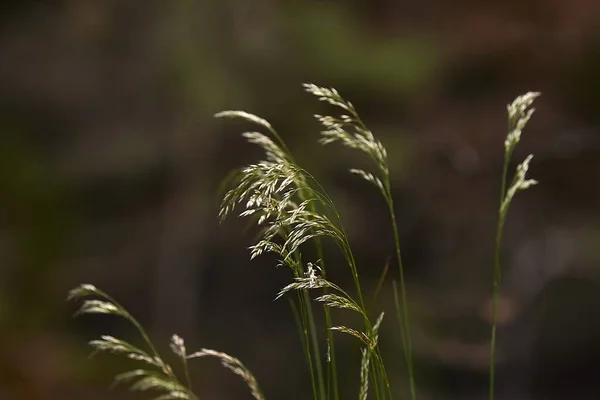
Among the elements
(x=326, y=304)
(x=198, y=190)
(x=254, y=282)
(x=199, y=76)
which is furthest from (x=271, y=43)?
(x=326, y=304)

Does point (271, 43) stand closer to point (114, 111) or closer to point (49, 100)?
point (114, 111)

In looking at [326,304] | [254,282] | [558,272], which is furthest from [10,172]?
[326,304]

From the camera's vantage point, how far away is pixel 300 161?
9.50ft

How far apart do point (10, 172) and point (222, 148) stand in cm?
90

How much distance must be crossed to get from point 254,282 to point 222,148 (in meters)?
0.55

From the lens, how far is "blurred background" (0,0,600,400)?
2627 millimetres

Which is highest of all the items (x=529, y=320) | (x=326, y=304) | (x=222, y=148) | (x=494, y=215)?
(x=326, y=304)

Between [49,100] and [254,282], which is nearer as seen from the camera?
[254,282]

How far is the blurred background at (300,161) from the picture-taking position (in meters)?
2.63

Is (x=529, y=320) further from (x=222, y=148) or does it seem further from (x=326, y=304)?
(x=326, y=304)

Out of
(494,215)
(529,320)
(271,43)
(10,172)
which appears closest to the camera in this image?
(529,320)

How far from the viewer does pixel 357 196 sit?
287cm

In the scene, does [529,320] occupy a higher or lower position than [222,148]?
lower

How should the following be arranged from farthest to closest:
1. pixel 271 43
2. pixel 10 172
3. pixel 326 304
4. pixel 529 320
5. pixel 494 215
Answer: pixel 10 172 < pixel 271 43 < pixel 494 215 < pixel 529 320 < pixel 326 304
